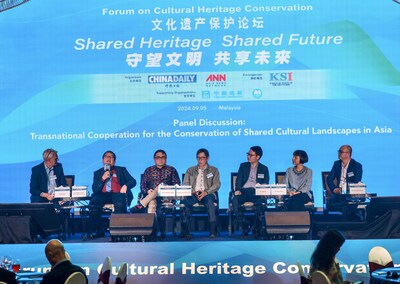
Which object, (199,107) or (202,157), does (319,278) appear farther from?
(199,107)

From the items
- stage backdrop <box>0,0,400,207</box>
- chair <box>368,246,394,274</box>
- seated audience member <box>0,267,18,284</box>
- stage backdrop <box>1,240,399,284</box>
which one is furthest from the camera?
stage backdrop <box>0,0,400,207</box>

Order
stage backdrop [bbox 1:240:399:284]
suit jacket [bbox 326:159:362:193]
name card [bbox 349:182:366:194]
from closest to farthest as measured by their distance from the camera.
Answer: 1. stage backdrop [bbox 1:240:399:284]
2. name card [bbox 349:182:366:194]
3. suit jacket [bbox 326:159:362:193]

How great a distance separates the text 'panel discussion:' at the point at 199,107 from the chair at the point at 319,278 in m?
4.14

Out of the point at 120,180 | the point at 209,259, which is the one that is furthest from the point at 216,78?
the point at 209,259

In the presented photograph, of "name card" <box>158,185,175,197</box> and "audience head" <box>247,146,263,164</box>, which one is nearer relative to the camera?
"name card" <box>158,185,175,197</box>

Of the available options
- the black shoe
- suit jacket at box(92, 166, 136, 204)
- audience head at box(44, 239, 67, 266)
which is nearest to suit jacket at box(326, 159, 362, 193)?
→ the black shoe

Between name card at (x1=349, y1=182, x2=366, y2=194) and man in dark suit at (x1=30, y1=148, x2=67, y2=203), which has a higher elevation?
man in dark suit at (x1=30, y1=148, x2=67, y2=203)

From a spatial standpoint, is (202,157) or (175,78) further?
(175,78)

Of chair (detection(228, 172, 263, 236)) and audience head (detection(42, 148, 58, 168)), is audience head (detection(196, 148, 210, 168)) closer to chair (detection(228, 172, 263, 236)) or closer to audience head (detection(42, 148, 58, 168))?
chair (detection(228, 172, 263, 236))

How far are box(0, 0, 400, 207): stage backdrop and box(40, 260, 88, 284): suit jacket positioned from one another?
490 centimetres

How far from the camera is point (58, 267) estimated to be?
516cm

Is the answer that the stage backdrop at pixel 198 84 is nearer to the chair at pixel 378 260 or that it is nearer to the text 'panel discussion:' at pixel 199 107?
the text 'panel discussion:' at pixel 199 107

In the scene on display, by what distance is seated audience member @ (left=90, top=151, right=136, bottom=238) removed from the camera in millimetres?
9469

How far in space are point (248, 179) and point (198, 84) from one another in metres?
1.30
